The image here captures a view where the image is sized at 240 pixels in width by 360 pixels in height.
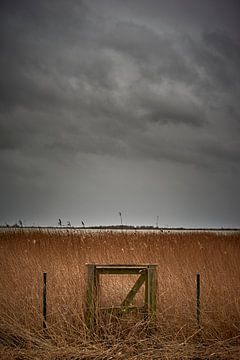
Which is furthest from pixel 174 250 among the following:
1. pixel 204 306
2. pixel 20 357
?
pixel 20 357

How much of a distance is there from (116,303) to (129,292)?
1592 millimetres

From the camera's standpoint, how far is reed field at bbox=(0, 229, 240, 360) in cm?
543

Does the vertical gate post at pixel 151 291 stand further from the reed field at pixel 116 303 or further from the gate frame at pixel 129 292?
the reed field at pixel 116 303

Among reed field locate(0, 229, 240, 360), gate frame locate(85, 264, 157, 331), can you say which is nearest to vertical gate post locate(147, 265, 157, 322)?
gate frame locate(85, 264, 157, 331)

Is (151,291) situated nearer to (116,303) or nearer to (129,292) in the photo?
(129,292)

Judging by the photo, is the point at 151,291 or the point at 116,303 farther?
the point at 116,303

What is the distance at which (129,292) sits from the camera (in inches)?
225

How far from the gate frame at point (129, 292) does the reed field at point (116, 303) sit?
14 cm

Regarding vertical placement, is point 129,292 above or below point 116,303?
above

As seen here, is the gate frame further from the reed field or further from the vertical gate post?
the reed field

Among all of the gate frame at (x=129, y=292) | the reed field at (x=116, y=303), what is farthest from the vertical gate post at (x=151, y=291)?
the reed field at (x=116, y=303)

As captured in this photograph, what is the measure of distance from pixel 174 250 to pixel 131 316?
5286 mm

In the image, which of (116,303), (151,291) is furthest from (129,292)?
(116,303)

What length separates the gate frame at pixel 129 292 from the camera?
564 cm
